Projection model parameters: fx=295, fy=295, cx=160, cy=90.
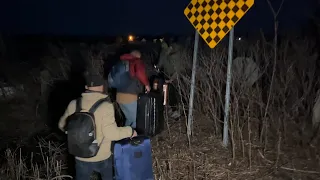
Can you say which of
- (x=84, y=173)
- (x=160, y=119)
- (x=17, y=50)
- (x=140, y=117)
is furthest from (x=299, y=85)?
(x=17, y=50)

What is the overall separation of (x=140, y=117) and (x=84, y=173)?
1.57 m

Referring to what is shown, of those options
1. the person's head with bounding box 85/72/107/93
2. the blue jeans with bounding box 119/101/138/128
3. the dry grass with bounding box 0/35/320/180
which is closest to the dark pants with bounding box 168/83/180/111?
the dry grass with bounding box 0/35/320/180

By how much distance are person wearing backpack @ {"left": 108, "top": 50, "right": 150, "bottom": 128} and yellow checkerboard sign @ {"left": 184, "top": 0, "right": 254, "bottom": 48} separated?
3.40 feet

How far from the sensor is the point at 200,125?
18.0ft

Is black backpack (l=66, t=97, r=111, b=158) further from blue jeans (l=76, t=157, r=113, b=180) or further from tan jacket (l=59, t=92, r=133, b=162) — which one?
blue jeans (l=76, t=157, r=113, b=180)

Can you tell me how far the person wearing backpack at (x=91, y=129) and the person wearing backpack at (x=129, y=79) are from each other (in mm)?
1450

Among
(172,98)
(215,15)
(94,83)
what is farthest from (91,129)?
(172,98)

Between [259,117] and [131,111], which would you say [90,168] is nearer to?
[131,111]

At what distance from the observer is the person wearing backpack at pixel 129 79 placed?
4.43 meters

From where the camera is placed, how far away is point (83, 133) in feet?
8.98

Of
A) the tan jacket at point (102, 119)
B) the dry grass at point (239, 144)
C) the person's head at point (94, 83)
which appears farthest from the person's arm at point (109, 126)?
the dry grass at point (239, 144)

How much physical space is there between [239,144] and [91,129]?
2.67 meters

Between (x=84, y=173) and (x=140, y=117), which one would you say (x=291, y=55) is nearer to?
(x=140, y=117)

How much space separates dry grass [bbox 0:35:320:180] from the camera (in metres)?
3.83
